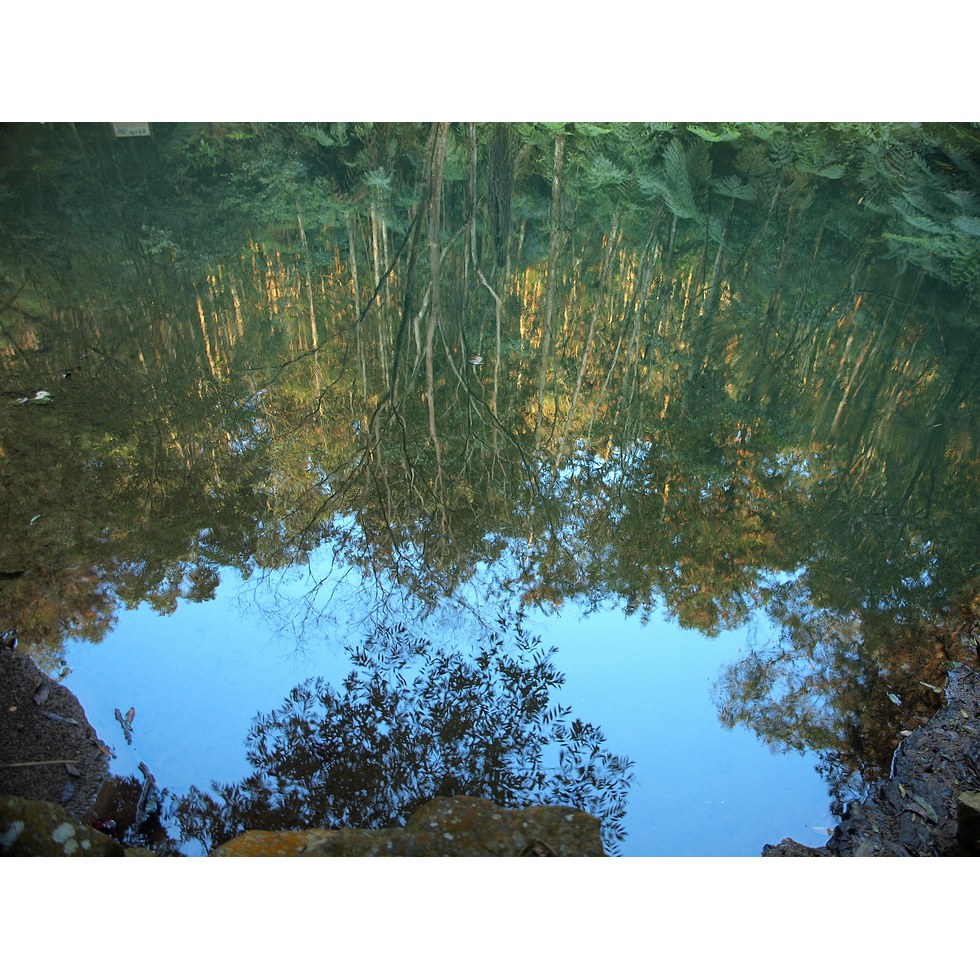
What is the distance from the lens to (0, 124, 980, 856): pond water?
2.09 metres

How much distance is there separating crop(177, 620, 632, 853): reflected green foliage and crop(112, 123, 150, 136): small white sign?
9.92ft

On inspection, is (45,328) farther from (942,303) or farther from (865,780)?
(942,303)

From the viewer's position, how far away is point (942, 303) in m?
3.65

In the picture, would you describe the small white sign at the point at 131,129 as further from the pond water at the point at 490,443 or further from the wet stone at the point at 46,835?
the wet stone at the point at 46,835

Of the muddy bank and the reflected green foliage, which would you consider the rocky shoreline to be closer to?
the reflected green foliage

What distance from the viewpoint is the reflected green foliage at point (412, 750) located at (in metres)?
1.95

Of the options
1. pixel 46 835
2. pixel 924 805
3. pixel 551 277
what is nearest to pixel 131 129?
pixel 551 277

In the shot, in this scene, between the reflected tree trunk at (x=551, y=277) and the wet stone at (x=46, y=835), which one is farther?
the reflected tree trunk at (x=551, y=277)

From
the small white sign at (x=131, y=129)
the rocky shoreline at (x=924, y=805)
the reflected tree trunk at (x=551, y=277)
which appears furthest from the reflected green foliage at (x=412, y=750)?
the small white sign at (x=131, y=129)

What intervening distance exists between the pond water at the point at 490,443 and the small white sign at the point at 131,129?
0.08 meters

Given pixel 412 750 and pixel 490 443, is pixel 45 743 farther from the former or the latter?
pixel 490 443

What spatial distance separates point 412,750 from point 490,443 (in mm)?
1176

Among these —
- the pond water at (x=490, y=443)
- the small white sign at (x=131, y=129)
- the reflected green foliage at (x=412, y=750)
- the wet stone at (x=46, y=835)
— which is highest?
the small white sign at (x=131, y=129)

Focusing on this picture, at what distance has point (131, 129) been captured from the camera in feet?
12.8
